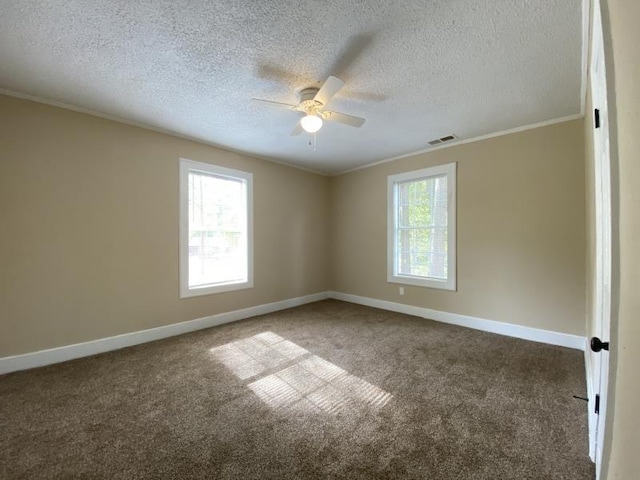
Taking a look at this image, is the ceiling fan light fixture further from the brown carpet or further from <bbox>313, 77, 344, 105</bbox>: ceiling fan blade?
the brown carpet

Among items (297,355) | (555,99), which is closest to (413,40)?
(555,99)

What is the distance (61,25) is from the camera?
1759 millimetres

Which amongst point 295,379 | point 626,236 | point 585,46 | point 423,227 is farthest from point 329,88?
point 423,227

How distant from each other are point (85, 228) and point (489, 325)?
479 centimetres

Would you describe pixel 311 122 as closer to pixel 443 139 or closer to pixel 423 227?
pixel 443 139

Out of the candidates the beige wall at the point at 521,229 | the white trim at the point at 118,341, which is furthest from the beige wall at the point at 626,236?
the white trim at the point at 118,341

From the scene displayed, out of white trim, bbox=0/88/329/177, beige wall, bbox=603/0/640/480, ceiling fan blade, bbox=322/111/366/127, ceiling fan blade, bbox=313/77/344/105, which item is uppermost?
white trim, bbox=0/88/329/177

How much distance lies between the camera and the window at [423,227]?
3949 millimetres

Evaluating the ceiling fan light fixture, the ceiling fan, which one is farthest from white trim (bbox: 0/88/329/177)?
the ceiling fan light fixture

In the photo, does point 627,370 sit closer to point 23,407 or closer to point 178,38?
point 178,38

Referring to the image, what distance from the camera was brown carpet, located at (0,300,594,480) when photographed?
1506mm

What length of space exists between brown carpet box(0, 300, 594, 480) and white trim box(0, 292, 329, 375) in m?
0.14

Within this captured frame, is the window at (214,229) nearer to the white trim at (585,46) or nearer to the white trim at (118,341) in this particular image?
the white trim at (118,341)

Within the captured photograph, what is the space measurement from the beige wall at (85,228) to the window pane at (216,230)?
10.0 inches
